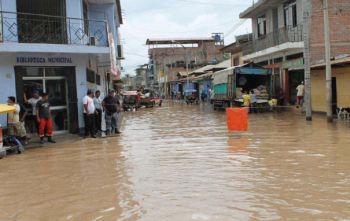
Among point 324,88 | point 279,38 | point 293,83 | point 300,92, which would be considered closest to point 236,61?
point 279,38

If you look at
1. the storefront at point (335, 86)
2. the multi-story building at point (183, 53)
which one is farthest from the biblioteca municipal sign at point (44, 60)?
the multi-story building at point (183, 53)

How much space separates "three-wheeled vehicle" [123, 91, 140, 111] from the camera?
4116cm

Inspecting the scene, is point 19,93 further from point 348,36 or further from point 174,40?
point 174,40

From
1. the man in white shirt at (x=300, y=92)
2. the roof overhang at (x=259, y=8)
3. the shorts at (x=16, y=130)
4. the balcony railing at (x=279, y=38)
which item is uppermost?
the roof overhang at (x=259, y=8)

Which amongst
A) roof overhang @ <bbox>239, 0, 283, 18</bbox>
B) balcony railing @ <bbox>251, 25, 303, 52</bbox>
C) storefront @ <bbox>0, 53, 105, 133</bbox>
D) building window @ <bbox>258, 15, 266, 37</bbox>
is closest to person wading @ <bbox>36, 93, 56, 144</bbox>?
storefront @ <bbox>0, 53, 105, 133</bbox>

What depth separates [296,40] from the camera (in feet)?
103

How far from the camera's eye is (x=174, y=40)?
86.8m

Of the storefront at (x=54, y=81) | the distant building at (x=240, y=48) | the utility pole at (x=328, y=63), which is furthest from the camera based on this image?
the distant building at (x=240, y=48)

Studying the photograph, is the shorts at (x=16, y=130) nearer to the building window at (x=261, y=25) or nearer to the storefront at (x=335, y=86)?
the storefront at (x=335, y=86)

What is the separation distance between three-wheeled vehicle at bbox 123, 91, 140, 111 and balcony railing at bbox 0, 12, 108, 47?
883 inches

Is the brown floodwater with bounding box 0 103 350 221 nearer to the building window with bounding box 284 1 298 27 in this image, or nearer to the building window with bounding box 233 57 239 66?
the building window with bounding box 284 1 298 27

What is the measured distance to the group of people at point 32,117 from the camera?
14.3m

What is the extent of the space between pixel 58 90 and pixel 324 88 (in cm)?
1328

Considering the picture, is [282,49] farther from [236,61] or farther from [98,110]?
[98,110]
